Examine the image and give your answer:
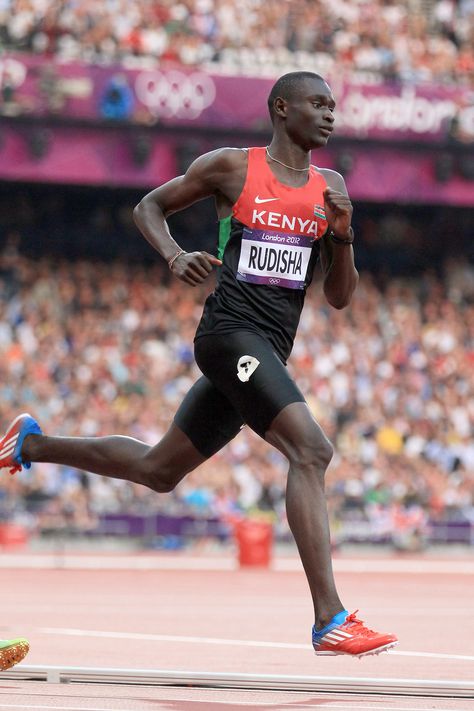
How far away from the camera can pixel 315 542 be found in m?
6.83

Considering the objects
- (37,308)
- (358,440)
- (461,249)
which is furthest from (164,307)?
(461,249)

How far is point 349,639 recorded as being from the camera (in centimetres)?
660

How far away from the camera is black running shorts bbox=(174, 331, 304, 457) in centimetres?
699

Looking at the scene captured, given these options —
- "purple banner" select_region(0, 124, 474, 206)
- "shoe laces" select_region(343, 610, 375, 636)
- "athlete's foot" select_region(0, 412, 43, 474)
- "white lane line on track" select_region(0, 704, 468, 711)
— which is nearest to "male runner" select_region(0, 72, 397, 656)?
"shoe laces" select_region(343, 610, 375, 636)

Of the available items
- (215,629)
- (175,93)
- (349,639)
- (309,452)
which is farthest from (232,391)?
(175,93)

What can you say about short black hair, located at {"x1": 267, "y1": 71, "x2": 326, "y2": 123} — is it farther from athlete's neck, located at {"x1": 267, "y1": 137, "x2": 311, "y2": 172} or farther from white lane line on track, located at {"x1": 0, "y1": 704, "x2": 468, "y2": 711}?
white lane line on track, located at {"x1": 0, "y1": 704, "x2": 468, "y2": 711}

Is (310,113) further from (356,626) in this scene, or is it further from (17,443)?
(356,626)

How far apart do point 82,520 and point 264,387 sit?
1731cm

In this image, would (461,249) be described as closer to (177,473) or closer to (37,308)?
(37,308)

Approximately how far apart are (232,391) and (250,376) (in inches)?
6.4

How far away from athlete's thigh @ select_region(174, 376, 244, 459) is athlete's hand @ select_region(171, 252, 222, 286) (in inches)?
26.2

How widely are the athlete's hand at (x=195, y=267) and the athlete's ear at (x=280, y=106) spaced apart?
0.95 metres

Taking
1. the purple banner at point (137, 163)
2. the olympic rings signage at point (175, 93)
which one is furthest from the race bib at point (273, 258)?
the purple banner at point (137, 163)

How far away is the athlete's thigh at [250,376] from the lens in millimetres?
6973
